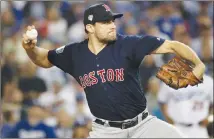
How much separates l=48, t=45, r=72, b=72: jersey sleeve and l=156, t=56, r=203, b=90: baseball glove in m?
0.73

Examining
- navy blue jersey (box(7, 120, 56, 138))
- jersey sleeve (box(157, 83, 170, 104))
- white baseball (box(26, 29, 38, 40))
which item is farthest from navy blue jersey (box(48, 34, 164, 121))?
navy blue jersey (box(7, 120, 56, 138))

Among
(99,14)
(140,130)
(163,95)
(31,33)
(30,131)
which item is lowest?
(30,131)

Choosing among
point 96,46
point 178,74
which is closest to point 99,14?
point 96,46

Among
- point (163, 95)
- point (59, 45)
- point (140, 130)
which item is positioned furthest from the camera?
point (59, 45)

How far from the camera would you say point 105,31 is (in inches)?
159

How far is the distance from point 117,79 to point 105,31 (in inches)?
14.7

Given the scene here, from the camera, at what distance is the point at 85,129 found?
655 centimetres

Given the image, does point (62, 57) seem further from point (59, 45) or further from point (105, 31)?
point (59, 45)

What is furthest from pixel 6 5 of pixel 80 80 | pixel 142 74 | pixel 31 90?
pixel 80 80

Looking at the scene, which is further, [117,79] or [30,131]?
[30,131]

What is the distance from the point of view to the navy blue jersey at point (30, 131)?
6.71 m

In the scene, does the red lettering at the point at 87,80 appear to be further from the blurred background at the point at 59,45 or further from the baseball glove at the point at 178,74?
the blurred background at the point at 59,45

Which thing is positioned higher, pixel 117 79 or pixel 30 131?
pixel 117 79

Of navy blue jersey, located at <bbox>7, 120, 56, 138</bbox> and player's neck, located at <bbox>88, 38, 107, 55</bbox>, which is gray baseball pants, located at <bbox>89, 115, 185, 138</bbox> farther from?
navy blue jersey, located at <bbox>7, 120, 56, 138</bbox>
